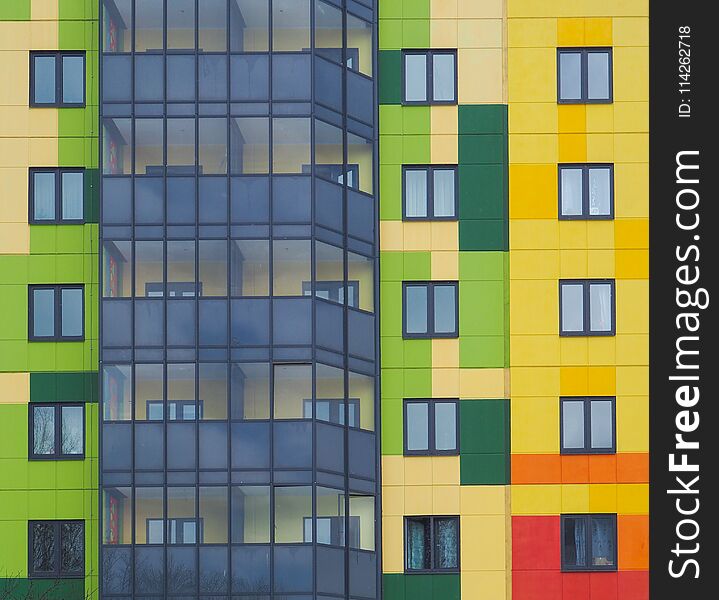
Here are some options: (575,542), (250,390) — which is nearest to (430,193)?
(250,390)

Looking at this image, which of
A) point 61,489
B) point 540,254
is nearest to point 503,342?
point 540,254

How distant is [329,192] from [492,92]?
540 cm

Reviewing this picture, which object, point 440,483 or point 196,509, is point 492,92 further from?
point 196,509

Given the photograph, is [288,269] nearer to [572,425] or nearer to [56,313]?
[56,313]

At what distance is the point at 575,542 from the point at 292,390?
8.41 metres

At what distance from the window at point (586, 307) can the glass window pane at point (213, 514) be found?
390 inches

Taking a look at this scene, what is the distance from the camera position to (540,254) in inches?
1599

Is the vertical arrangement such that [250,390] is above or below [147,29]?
below

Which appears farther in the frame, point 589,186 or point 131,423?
point 589,186

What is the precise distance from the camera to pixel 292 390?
38281mm

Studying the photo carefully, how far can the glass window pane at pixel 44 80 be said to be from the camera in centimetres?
4084

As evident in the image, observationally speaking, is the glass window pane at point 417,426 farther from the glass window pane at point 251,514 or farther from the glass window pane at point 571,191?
the glass window pane at point 571,191

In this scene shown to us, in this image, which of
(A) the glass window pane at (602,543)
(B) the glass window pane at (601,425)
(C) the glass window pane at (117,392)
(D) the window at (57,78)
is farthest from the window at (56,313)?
(A) the glass window pane at (602,543)
